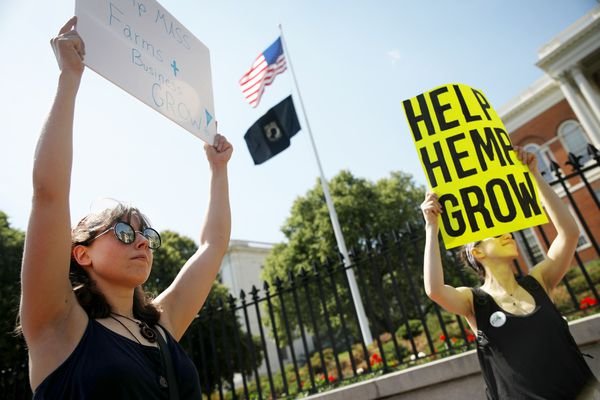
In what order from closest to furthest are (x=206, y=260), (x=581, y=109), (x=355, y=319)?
(x=206, y=260), (x=355, y=319), (x=581, y=109)

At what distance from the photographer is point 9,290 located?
1034 centimetres

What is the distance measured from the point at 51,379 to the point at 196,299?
75 cm

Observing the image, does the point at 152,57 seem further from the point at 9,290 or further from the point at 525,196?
the point at 9,290

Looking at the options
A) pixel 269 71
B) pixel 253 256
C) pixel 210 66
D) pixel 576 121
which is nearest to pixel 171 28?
pixel 210 66

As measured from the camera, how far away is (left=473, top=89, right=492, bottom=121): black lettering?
8.35ft

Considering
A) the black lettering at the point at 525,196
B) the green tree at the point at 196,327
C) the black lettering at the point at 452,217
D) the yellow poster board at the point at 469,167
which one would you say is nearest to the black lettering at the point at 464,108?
the yellow poster board at the point at 469,167

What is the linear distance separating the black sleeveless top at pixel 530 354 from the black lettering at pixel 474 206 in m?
0.43

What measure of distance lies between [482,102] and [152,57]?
2125mm

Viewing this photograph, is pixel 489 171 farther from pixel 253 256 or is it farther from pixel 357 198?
pixel 253 256

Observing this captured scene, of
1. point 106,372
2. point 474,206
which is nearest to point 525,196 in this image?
point 474,206

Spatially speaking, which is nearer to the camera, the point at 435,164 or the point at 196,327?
the point at 435,164

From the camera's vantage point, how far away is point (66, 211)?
118cm

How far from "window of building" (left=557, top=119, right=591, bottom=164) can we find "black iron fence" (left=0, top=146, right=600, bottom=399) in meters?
2.34

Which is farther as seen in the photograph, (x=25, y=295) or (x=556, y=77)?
(x=556, y=77)
